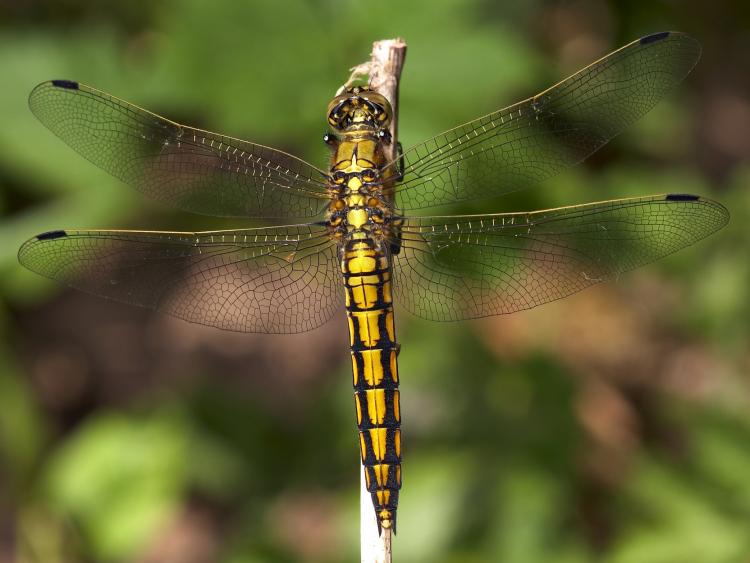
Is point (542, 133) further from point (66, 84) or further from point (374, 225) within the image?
point (66, 84)

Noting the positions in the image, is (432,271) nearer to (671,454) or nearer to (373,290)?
(373,290)

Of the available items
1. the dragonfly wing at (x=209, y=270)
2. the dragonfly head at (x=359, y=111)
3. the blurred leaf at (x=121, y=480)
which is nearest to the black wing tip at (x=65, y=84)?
the dragonfly wing at (x=209, y=270)

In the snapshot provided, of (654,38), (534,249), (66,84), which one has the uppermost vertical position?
(66,84)

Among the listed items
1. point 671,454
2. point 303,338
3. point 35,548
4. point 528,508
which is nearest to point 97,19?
point 303,338

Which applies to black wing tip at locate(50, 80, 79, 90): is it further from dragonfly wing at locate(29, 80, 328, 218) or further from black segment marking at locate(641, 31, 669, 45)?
black segment marking at locate(641, 31, 669, 45)

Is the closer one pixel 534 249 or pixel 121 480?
pixel 534 249

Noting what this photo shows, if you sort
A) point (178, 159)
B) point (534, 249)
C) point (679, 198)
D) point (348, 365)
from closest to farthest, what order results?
point (679, 198)
point (534, 249)
point (178, 159)
point (348, 365)

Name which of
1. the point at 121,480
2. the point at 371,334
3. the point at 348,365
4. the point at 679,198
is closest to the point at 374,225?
the point at 371,334
